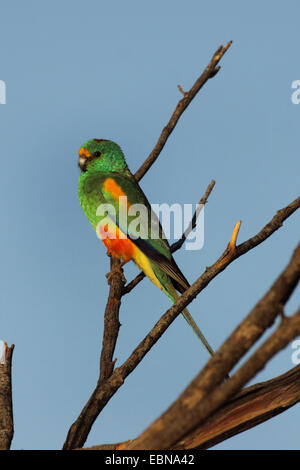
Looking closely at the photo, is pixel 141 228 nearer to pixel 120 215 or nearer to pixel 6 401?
pixel 120 215

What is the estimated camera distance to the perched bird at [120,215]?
6.17m

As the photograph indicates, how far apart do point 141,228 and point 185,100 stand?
1.46 metres

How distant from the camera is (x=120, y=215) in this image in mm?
6812

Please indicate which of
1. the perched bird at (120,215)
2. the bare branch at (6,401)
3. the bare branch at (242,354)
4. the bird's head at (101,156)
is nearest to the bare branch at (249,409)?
the bare branch at (6,401)

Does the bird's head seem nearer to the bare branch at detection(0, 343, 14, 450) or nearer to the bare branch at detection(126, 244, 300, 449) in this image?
the bare branch at detection(0, 343, 14, 450)

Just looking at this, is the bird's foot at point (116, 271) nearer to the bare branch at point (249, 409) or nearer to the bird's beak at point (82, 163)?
the bird's beak at point (82, 163)

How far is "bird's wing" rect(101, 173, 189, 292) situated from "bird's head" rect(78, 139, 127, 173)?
32cm

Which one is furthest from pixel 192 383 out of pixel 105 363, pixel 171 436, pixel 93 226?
pixel 93 226

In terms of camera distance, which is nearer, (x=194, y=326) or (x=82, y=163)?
(x=194, y=326)

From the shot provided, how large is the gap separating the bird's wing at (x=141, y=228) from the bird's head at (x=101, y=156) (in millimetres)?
324

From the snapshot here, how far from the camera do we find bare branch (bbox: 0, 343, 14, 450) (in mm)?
4417

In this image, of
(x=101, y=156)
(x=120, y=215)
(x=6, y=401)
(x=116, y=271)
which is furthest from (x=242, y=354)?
(x=101, y=156)

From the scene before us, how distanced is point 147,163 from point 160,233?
34.4 inches
